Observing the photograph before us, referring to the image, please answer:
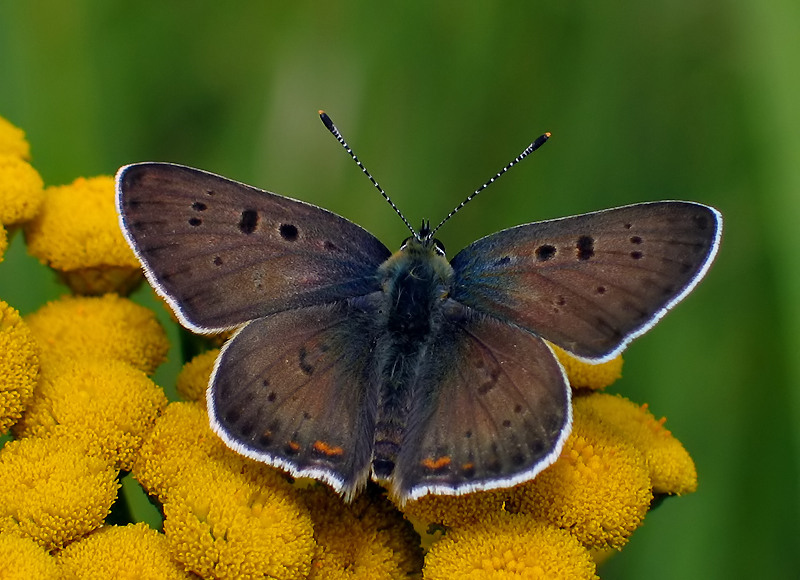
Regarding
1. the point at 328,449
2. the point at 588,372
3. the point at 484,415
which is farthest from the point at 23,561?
the point at 588,372

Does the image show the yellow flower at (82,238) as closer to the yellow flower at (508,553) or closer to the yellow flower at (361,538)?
the yellow flower at (361,538)

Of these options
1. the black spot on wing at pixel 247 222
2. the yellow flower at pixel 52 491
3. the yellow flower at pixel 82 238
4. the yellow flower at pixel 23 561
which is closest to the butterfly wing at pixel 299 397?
the black spot on wing at pixel 247 222

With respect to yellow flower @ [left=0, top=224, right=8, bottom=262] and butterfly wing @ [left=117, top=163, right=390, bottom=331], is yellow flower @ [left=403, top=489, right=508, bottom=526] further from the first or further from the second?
yellow flower @ [left=0, top=224, right=8, bottom=262]

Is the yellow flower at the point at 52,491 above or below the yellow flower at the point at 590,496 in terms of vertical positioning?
below

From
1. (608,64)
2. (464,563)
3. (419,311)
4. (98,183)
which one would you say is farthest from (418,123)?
(464,563)

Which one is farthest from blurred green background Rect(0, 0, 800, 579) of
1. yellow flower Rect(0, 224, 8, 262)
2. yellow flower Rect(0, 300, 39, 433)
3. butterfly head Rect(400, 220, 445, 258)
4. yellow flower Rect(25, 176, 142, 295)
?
butterfly head Rect(400, 220, 445, 258)

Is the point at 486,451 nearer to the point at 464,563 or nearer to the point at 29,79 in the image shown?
the point at 464,563
